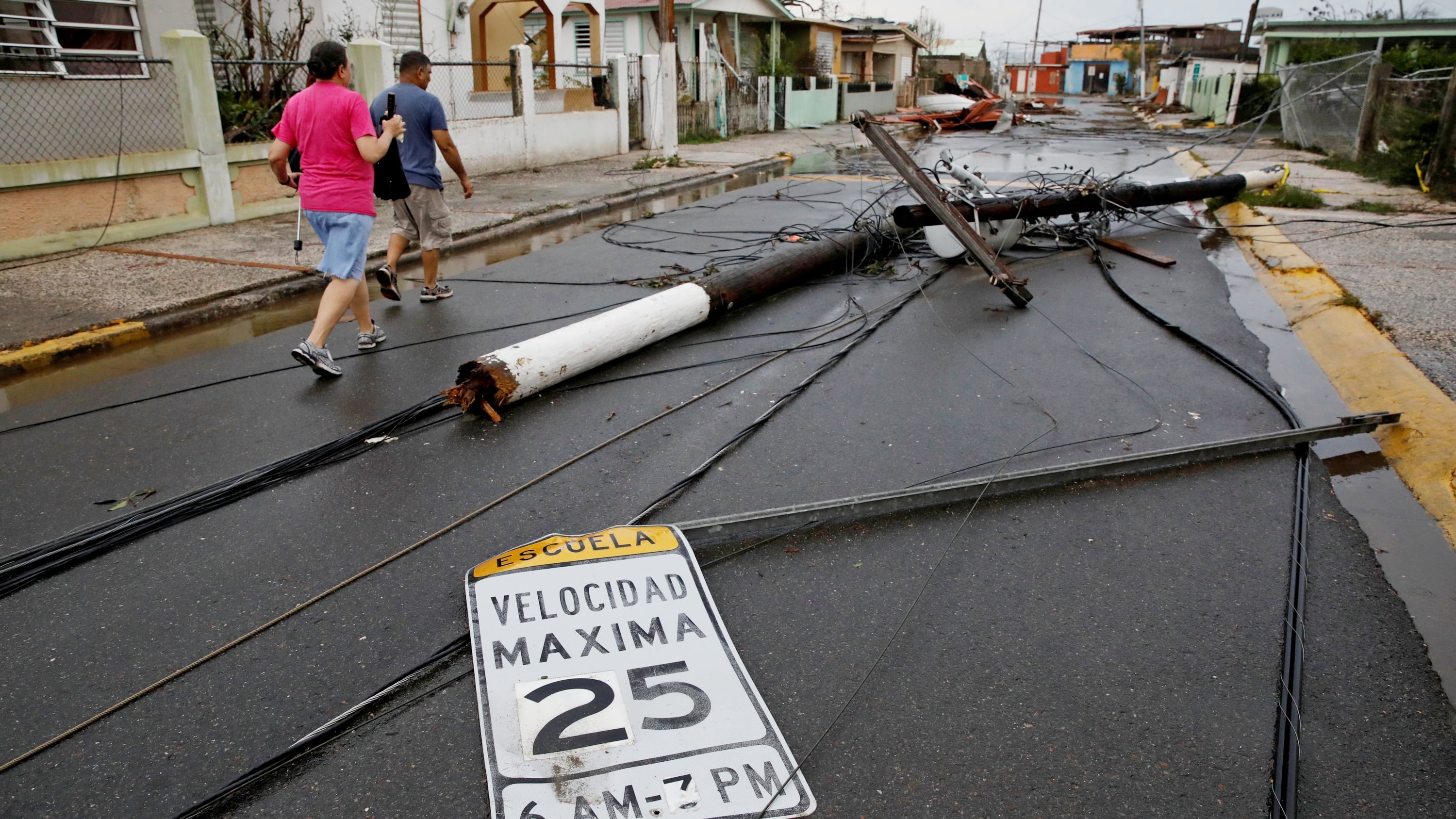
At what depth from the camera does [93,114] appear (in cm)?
1028

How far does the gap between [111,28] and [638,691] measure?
1178cm

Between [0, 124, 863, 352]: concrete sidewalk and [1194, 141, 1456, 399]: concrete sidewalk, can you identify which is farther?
[0, 124, 863, 352]: concrete sidewalk

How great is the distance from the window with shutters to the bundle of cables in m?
7.17

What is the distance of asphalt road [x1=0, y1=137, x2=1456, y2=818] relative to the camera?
2.44 meters

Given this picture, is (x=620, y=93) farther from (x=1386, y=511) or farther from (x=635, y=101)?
(x=1386, y=511)

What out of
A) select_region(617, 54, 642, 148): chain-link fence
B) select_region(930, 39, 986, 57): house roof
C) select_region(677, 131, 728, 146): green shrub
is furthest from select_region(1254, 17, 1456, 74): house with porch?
select_region(930, 39, 986, 57): house roof

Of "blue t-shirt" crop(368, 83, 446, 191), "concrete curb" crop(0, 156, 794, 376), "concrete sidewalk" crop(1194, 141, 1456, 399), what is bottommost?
"concrete curb" crop(0, 156, 794, 376)

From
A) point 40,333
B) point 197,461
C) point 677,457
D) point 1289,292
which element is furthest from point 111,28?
point 1289,292

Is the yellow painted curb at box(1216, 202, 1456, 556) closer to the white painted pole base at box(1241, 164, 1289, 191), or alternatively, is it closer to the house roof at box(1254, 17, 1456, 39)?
the white painted pole base at box(1241, 164, 1289, 191)

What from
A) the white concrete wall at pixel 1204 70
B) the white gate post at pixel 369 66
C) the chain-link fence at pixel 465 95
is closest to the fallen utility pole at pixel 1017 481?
the white gate post at pixel 369 66

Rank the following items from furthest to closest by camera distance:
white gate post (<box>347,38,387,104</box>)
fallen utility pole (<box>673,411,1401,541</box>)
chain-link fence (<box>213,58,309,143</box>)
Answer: white gate post (<box>347,38,387,104</box>) → chain-link fence (<box>213,58,309,143</box>) → fallen utility pole (<box>673,411,1401,541</box>)

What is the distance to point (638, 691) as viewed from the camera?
8.72ft

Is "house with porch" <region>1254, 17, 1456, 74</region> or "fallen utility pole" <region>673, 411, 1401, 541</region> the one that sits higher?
"house with porch" <region>1254, 17, 1456, 74</region>

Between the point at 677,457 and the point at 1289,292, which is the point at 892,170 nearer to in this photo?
the point at 1289,292
